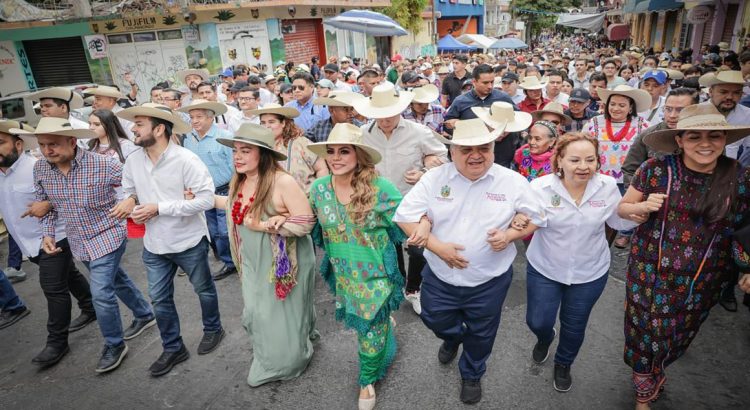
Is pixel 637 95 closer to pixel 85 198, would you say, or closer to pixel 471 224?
pixel 471 224

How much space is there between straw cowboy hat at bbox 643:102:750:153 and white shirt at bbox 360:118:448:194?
5.65 ft

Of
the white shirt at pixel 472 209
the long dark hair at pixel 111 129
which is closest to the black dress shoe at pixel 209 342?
the long dark hair at pixel 111 129

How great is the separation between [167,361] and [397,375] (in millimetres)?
1857

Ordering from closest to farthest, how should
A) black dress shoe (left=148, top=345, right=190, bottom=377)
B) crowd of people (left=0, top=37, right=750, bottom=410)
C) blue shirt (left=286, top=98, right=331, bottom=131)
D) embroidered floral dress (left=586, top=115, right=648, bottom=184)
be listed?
crowd of people (left=0, top=37, right=750, bottom=410), black dress shoe (left=148, top=345, right=190, bottom=377), embroidered floral dress (left=586, top=115, right=648, bottom=184), blue shirt (left=286, top=98, right=331, bottom=131)

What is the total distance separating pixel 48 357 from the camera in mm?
3924

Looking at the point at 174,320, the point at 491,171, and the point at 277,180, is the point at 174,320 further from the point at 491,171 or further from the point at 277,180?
the point at 491,171

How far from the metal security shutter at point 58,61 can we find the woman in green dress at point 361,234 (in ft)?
64.0

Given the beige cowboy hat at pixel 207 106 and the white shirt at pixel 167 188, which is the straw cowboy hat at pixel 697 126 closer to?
the white shirt at pixel 167 188

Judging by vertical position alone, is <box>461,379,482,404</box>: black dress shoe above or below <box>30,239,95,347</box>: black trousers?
below

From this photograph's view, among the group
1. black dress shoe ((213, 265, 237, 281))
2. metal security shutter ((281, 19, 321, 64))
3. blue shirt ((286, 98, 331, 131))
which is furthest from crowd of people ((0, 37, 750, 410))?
metal security shutter ((281, 19, 321, 64))

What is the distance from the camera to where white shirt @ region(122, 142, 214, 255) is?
3.54m

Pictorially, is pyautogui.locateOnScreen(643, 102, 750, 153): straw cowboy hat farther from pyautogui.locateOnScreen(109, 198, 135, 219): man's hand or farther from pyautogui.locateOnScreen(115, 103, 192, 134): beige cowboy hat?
pyautogui.locateOnScreen(109, 198, 135, 219): man's hand

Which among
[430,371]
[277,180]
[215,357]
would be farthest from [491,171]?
[215,357]

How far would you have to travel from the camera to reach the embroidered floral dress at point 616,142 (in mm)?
4727
